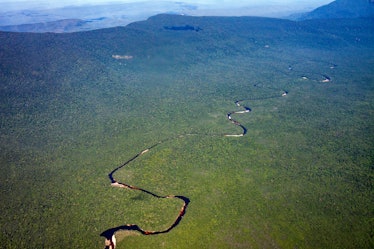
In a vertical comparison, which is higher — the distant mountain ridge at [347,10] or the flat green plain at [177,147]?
the distant mountain ridge at [347,10]

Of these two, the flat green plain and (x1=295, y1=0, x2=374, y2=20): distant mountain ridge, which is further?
(x1=295, y1=0, x2=374, y2=20): distant mountain ridge

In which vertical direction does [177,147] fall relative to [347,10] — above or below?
below

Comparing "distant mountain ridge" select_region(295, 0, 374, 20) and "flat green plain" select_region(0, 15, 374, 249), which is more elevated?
"distant mountain ridge" select_region(295, 0, 374, 20)

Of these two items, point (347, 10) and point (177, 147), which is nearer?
point (177, 147)

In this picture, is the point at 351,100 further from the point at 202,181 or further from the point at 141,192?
the point at 141,192

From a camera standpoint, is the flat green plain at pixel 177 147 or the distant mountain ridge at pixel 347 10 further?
the distant mountain ridge at pixel 347 10
